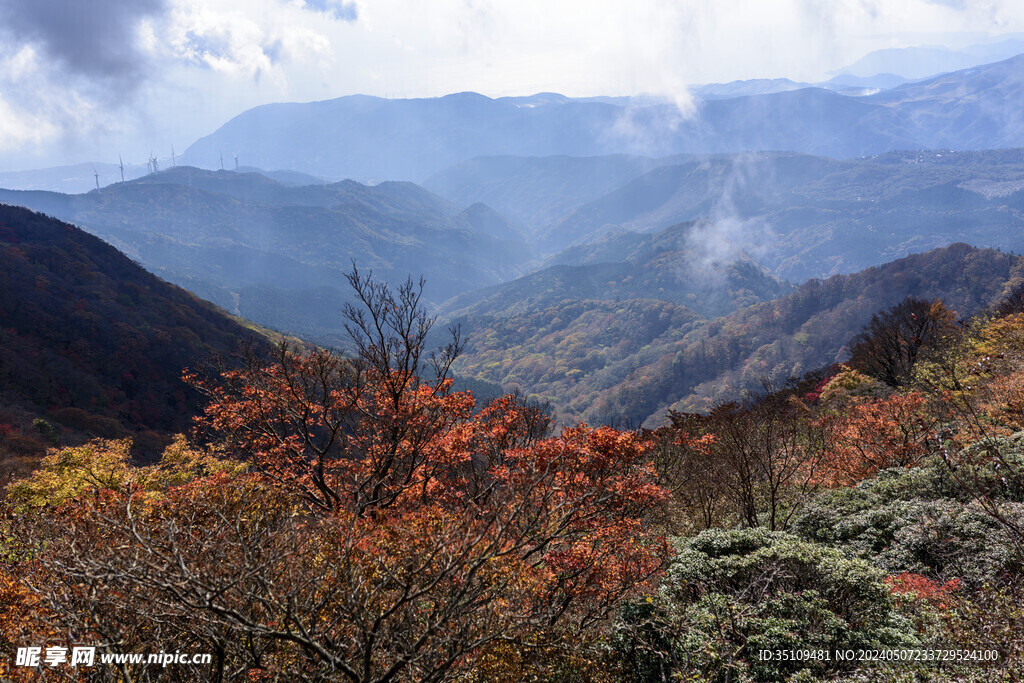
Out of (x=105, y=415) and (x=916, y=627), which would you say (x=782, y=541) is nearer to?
(x=916, y=627)

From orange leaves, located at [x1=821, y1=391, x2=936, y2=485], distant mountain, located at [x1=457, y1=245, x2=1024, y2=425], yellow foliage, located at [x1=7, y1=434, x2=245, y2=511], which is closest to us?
orange leaves, located at [x1=821, y1=391, x2=936, y2=485]

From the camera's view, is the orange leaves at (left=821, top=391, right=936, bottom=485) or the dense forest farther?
the orange leaves at (left=821, top=391, right=936, bottom=485)

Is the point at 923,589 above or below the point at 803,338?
above

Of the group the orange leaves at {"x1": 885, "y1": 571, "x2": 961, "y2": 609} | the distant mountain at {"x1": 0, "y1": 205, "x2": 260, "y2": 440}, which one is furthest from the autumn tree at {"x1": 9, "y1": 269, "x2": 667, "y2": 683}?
the distant mountain at {"x1": 0, "y1": 205, "x2": 260, "y2": 440}

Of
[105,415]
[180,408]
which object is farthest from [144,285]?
[105,415]

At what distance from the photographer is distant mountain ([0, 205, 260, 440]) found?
6088 cm

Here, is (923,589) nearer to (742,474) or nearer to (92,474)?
(742,474)

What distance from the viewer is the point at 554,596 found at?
38.5ft

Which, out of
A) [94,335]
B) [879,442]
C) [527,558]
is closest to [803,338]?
→ [879,442]

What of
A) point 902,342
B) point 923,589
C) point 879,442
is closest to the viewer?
point 923,589

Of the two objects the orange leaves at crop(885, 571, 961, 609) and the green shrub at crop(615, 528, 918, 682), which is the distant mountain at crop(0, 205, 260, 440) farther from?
the orange leaves at crop(885, 571, 961, 609)

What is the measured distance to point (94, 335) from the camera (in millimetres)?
73875

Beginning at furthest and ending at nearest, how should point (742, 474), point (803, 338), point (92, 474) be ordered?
point (803, 338), point (92, 474), point (742, 474)

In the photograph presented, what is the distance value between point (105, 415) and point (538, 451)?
6623cm
